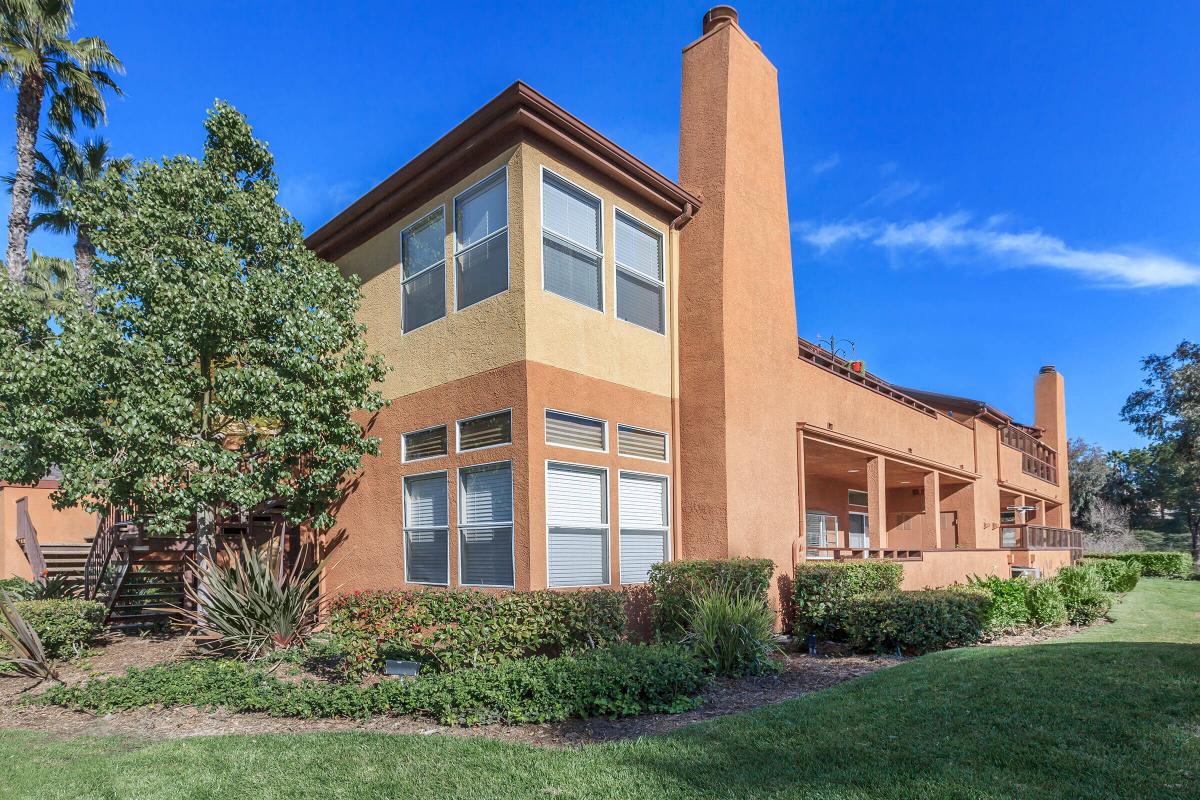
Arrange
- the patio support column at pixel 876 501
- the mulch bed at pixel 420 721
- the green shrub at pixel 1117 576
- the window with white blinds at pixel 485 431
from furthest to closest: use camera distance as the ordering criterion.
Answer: the green shrub at pixel 1117 576
the patio support column at pixel 876 501
the window with white blinds at pixel 485 431
the mulch bed at pixel 420 721

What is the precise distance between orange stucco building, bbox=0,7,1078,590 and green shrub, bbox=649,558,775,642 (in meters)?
0.52

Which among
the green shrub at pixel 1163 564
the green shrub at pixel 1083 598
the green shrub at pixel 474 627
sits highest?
the green shrub at pixel 474 627

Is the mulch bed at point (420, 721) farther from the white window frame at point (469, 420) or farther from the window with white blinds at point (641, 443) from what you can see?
the white window frame at point (469, 420)

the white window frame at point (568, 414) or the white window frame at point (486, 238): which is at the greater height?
the white window frame at point (486, 238)

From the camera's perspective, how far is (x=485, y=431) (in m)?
9.95

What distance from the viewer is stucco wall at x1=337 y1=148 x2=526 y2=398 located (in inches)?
378

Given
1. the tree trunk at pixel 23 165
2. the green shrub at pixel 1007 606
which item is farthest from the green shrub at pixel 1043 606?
the tree trunk at pixel 23 165

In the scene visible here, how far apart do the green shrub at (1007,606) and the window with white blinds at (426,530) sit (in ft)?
26.7

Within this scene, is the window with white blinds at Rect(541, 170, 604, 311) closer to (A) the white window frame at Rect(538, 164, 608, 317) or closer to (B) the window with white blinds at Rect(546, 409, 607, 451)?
(A) the white window frame at Rect(538, 164, 608, 317)

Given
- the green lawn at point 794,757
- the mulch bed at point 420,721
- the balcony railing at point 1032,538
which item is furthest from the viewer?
the balcony railing at point 1032,538

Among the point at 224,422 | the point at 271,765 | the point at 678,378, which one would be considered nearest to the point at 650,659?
the point at 271,765

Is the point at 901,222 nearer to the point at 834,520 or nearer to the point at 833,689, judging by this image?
the point at 834,520

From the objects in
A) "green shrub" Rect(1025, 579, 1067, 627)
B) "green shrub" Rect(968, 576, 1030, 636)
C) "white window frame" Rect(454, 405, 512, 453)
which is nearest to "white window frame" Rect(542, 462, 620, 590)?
"white window frame" Rect(454, 405, 512, 453)

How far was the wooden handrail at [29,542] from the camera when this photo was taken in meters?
16.3
